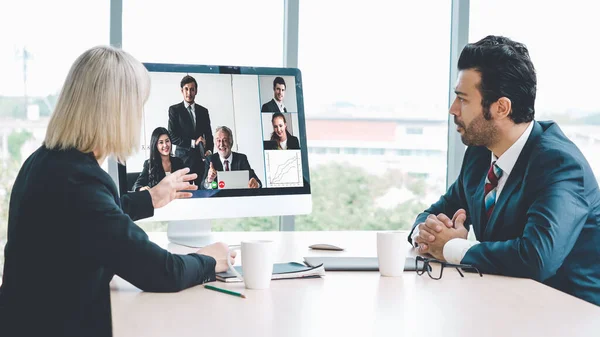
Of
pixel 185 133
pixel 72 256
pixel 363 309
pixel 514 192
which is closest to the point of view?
pixel 363 309

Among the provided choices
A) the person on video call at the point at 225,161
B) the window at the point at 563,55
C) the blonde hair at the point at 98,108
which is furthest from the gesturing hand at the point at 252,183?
the window at the point at 563,55

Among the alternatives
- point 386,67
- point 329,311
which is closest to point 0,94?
point 386,67

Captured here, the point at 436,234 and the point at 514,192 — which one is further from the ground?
the point at 514,192

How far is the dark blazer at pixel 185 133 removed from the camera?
210 centimetres

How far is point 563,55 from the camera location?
12.4ft

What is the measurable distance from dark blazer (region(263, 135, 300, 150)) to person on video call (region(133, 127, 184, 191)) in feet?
0.93

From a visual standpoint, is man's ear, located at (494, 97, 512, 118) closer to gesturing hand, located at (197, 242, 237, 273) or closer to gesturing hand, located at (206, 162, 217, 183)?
gesturing hand, located at (206, 162, 217, 183)

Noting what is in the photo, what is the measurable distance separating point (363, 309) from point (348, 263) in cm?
47

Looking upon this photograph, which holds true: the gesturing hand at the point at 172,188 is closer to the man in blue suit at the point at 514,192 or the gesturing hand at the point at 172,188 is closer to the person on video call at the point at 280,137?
the person on video call at the point at 280,137

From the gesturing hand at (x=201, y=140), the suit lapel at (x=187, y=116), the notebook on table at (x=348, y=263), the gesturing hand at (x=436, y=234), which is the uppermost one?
the suit lapel at (x=187, y=116)

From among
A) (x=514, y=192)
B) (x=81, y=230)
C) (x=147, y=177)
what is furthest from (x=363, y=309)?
(x=147, y=177)

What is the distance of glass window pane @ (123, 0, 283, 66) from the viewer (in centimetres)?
336

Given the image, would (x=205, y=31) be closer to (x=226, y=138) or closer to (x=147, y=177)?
(x=226, y=138)

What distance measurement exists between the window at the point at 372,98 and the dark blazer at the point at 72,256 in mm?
2121
